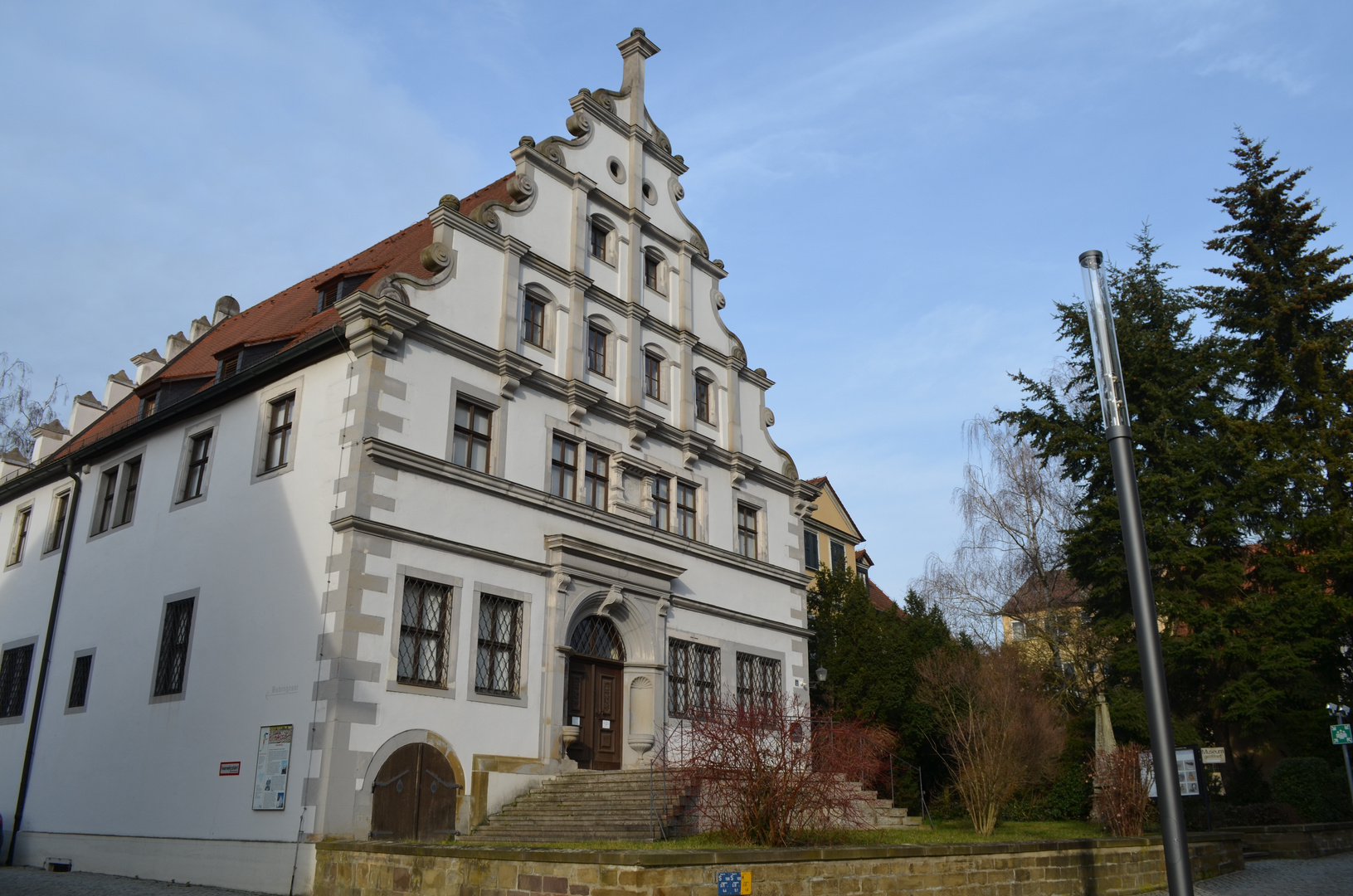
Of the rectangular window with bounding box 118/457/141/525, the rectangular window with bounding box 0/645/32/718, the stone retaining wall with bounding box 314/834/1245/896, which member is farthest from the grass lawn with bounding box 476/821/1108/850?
the rectangular window with bounding box 0/645/32/718

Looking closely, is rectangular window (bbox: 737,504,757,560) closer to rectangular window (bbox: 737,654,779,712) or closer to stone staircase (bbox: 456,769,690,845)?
rectangular window (bbox: 737,654,779,712)

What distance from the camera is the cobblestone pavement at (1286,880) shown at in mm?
15125

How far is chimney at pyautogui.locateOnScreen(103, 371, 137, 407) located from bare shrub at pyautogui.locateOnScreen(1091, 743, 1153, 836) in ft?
92.1

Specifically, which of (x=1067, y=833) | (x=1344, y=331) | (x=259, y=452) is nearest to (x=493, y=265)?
(x=259, y=452)

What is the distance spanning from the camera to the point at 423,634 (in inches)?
697

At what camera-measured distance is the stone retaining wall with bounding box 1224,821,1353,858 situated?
21.3m

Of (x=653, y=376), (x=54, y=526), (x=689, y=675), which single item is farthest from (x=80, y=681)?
(x=653, y=376)

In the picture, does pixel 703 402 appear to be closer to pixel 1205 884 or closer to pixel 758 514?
pixel 758 514

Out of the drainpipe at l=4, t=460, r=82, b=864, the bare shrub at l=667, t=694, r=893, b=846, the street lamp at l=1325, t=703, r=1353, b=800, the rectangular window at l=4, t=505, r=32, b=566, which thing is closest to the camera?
the bare shrub at l=667, t=694, r=893, b=846

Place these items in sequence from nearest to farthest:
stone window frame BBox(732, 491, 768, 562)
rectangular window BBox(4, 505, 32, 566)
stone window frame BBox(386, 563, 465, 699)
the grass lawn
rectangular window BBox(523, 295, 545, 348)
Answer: the grass lawn, stone window frame BBox(386, 563, 465, 699), rectangular window BBox(523, 295, 545, 348), stone window frame BBox(732, 491, 768, 562), rectangular window BBox(4, 505, 32, 566)

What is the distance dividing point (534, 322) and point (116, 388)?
663 inches

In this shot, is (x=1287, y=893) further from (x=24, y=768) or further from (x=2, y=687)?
(x=2, y=687)

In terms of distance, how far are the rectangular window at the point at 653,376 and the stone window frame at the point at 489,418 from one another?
195 inches

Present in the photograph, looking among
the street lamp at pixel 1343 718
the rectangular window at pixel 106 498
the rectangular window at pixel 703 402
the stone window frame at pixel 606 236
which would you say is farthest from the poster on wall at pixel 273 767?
the street lamp at pixel 1343 718
